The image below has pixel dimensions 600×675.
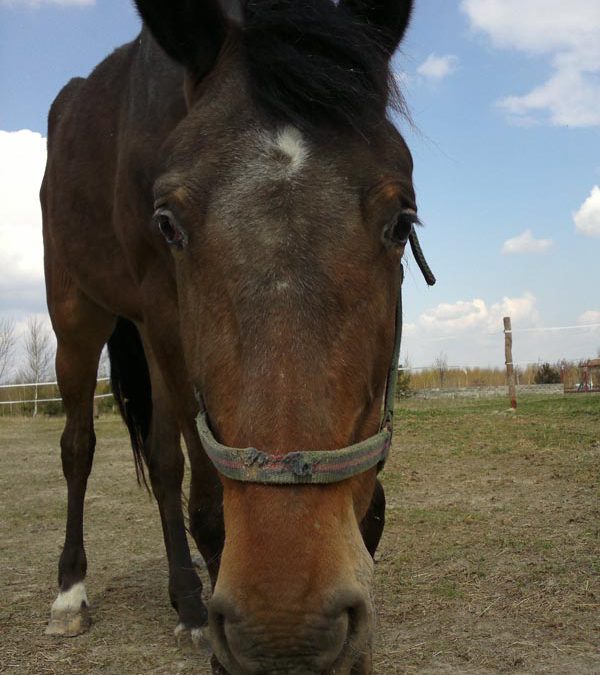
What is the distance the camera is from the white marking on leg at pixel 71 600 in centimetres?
369

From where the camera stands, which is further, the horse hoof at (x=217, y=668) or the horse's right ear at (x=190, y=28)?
the horse hoof at (x=217, y=668)

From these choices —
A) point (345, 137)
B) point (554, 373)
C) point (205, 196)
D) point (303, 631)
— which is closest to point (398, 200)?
point (345, 137)

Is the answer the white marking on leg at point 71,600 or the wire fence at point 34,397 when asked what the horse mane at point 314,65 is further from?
the wire fence at point 34,397

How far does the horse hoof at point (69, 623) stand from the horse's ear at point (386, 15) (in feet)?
10.2

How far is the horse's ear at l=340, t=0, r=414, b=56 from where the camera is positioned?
7.90 feet

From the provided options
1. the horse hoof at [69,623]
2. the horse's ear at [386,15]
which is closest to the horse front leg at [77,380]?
the horse hoof at [69,623]

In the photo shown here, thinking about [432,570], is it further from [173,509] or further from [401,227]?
[401,227]

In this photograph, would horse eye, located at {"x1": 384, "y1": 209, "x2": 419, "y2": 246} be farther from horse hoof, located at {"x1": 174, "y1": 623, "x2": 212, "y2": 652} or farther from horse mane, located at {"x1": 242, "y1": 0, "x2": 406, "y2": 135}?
horse hoof, located at {"x1": 174, "y1": 623, "x2": 212, "y2": 652}

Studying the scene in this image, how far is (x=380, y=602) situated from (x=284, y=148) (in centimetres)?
270

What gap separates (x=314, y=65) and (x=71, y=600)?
121 inches

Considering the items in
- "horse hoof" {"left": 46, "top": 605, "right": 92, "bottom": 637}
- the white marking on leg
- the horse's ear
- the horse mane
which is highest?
the horse's ear

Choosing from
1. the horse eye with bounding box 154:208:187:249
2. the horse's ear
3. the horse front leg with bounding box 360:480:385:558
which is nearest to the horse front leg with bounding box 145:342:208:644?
the horse front leg with bounding box 360:480:385:558

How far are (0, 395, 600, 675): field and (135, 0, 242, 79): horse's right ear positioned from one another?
245 cm

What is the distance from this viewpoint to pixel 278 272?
1752 millimetres
